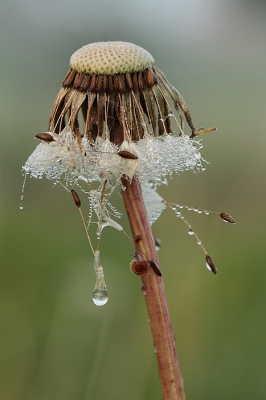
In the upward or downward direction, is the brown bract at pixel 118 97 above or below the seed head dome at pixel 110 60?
below

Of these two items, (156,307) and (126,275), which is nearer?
(156,307)

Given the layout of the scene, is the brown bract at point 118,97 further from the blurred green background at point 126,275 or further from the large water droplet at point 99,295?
the blurred green background at point 126,275

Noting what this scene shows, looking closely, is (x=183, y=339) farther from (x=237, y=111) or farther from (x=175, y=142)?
(x=237, y=111)

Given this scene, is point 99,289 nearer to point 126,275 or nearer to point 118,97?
point 118,97

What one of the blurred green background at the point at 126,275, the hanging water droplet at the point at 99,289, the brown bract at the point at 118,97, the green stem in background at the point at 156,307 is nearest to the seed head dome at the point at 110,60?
the brown bract at the point at 118,97

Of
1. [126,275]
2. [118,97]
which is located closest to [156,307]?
[118,97]

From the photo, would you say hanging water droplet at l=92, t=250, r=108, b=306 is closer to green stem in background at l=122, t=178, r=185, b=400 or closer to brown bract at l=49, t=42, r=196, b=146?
green stem in background at l=122, t=178, r=185, b=400
